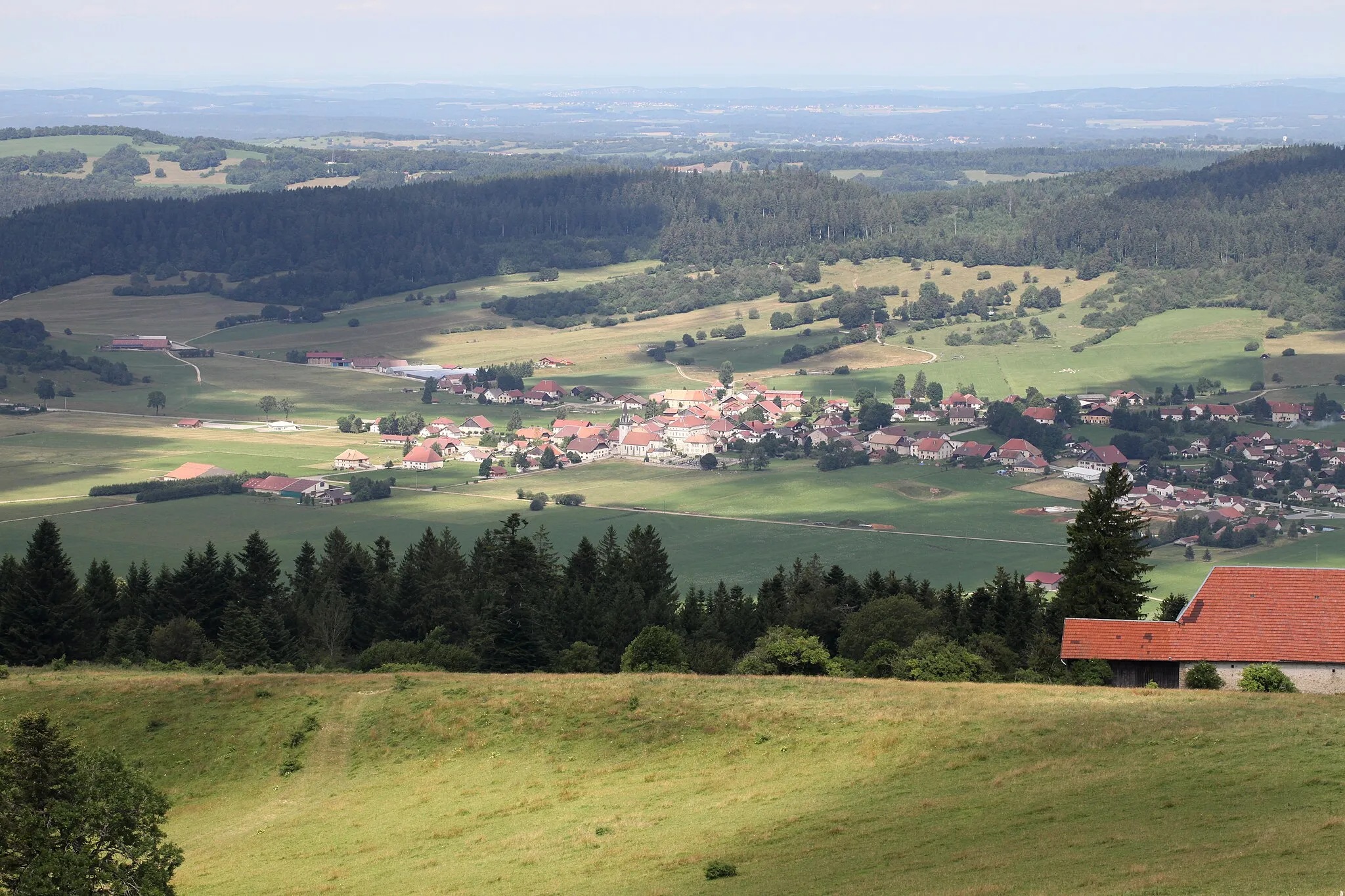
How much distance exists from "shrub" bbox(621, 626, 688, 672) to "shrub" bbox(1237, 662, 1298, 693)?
17.8 m

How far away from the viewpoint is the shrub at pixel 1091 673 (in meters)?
48.0

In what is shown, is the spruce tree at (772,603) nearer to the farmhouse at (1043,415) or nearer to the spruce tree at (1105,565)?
the spruce tree at (1105,565)

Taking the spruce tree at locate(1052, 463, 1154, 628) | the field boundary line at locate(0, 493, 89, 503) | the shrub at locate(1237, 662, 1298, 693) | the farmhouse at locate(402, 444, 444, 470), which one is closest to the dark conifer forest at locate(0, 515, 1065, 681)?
the spruce tree at locate(1052, 463, 1154, 628)

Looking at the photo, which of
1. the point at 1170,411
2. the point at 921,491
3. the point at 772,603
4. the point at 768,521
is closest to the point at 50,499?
the point at 768,521

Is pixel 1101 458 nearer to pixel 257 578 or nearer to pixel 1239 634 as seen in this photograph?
pixel 257 578

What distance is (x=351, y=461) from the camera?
5650 inches

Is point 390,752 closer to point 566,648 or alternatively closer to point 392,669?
point 392,669

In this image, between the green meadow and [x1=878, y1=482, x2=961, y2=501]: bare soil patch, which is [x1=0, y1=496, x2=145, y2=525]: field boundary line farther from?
[x1=878, y1=482, x2=961, y2=501]: bare soil patch

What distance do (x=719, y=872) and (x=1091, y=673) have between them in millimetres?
20788

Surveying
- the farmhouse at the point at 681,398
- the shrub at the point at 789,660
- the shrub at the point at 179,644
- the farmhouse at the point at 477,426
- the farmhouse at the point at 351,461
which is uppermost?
the shrub at the point at 789,660

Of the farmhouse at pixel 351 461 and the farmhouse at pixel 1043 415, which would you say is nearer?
the farmhouse at pixel 351 461

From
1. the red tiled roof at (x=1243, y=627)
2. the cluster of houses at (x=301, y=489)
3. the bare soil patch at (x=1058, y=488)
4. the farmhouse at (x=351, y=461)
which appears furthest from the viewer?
the farmhouse at (x=351, y=461)

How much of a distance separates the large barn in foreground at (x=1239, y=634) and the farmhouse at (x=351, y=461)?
328 feet

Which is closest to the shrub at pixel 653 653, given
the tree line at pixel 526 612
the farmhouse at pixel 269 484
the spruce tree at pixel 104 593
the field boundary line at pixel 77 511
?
the tree line at pixel 526 612
